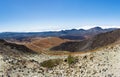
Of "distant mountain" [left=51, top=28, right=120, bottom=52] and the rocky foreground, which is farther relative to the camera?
"distant mountain" [left=51, top=28, right=120, bottom=52]

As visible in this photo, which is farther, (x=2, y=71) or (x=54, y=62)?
(x=54, y=62)

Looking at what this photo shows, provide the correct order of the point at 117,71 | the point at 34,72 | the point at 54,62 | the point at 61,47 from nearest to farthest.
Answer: the point at 117,71
the point at 34,72
the point at 54,62
the point at 61,47

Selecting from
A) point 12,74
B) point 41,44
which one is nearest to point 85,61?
point 12,74

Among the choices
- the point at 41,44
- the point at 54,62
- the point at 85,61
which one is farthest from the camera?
the point at 41,44

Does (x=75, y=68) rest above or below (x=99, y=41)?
above

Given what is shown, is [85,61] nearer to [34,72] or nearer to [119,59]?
[119,59]

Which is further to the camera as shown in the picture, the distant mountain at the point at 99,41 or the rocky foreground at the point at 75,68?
the distant mountain at the point at 99,41

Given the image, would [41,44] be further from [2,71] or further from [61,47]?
[2,71]

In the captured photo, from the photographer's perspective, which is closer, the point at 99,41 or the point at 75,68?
the point at 75,68

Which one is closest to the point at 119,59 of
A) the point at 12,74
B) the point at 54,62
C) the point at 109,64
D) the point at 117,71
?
the point at 109,64
